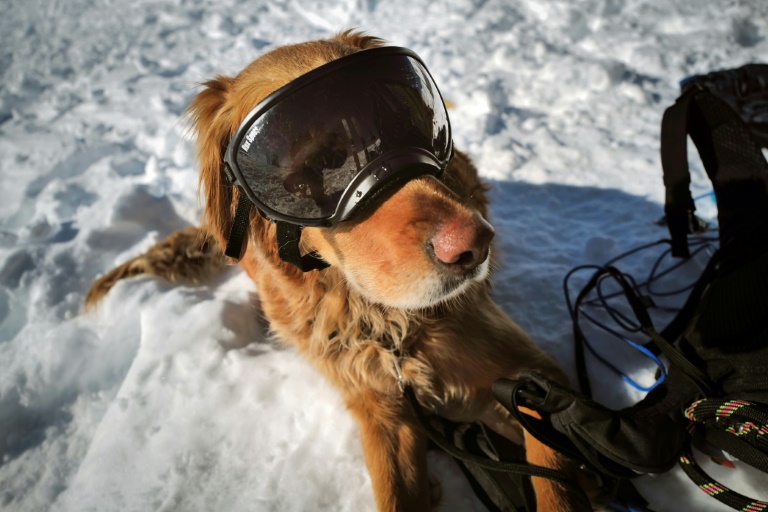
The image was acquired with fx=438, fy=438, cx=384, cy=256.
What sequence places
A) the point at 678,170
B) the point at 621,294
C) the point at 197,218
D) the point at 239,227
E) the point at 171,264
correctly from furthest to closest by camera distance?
1. the point at 197,218
2. the point at 171,264
3. the point at 621,294
4. the point at 678,170
5. the point at 239,227

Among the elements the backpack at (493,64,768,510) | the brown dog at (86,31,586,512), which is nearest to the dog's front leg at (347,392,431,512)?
the brown dog at (86,31,586,512)

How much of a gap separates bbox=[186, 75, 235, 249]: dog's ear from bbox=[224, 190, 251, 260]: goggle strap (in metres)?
0.10

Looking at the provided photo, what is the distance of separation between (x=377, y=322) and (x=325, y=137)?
0.80 m

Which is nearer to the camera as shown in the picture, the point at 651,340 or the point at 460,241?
the point at 460,241

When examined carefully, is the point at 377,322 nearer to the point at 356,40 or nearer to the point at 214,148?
the point at 214,148

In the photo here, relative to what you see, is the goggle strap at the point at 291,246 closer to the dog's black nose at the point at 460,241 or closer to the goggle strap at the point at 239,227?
the goggle strap at the point at 239,227

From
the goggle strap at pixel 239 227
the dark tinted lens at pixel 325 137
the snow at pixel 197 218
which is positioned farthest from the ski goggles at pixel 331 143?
the snow at pixel 197 218

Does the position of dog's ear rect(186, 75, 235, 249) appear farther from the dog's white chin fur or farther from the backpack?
the backpack

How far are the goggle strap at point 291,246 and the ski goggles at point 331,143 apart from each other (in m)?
0.08

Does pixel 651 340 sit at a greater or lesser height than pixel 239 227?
lesser

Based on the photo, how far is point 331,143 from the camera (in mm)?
1361

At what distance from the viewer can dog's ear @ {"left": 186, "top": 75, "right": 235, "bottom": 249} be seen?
1671mm

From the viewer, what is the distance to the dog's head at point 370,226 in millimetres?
1241

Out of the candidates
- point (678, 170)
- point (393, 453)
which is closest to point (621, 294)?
point (678, 170)
